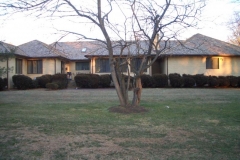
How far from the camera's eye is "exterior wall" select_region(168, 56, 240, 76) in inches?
1025

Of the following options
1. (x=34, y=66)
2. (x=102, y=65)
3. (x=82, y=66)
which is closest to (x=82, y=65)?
(x=82, y=66)

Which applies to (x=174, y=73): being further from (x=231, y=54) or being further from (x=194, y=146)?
(x=194, y=146)

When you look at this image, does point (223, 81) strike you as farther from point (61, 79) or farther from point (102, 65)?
point (61, 79)

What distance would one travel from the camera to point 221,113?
33.4 feet

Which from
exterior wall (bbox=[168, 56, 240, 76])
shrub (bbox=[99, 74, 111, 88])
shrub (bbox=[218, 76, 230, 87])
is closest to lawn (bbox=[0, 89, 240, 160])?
shrub (bbox=[99, 74, 111, 88])

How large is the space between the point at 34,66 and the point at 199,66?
16628 mm

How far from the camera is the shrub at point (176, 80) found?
23719 mm

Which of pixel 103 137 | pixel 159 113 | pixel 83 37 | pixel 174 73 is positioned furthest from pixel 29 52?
pixel 103 137

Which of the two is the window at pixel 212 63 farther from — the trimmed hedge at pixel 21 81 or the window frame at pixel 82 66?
the trimmed hedge at pixel 21 81

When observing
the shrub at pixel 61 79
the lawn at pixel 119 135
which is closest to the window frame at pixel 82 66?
the shrub at pixel 61 79

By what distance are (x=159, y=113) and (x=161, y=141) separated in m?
3.91

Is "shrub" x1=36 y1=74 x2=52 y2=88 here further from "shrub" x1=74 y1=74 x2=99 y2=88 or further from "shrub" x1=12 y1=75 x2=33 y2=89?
"shrub" x1=74 y1=74 x2=99 y2=88

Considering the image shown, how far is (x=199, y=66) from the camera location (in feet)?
85.5

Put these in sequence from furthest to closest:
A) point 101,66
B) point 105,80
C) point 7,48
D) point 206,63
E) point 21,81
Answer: point 101,66
point 206,63
point 105,80
point 21,81
point 7,48
